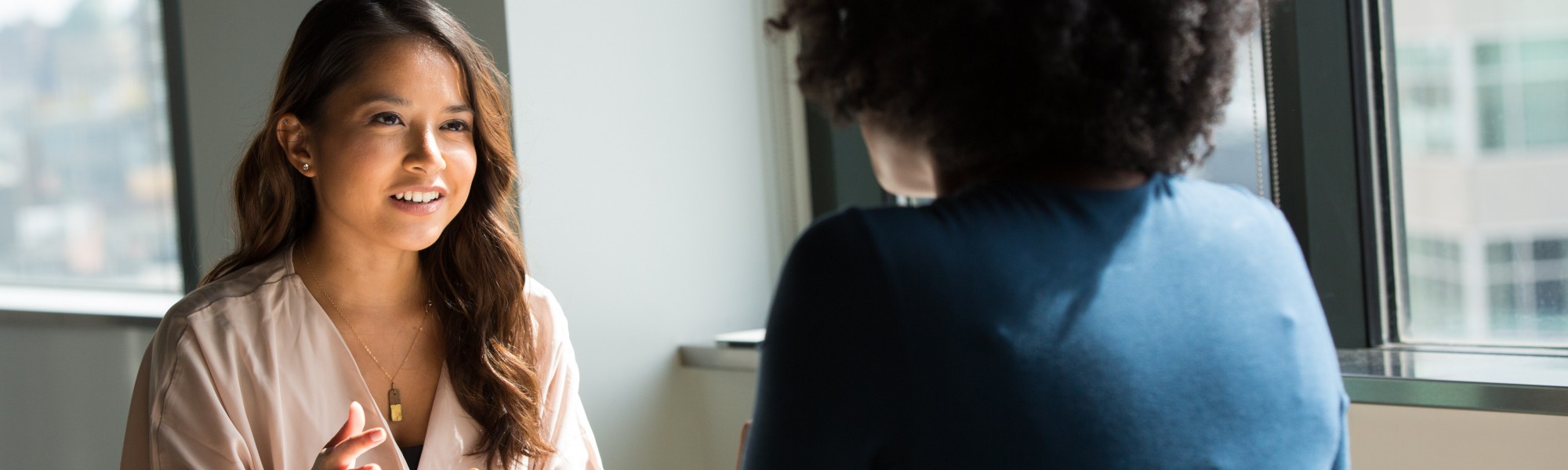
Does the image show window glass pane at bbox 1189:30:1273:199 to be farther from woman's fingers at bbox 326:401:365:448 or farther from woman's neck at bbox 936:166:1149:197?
woman's fingers at bbox 326:401:365:448

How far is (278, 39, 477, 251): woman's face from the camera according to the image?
169cm

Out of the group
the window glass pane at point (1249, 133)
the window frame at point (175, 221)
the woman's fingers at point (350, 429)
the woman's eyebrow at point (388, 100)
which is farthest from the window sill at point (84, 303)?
the window glass pane at point (1249, 133)

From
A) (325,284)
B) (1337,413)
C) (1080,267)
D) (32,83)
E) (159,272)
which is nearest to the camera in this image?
(1080,267)

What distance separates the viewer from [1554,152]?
1834 millimetres

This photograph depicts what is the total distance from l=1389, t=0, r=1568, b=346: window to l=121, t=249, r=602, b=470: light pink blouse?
4.96 feet

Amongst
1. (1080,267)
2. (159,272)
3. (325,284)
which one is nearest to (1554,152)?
(1080,267)

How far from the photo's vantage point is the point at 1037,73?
0.77m

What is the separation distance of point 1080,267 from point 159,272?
3762 mm

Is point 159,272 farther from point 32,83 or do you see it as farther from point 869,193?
point 869,193

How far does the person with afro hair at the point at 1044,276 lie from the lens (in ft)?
2.36

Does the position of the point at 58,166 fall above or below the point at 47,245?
above

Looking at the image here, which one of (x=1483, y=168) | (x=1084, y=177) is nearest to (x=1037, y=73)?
(x=1084, y=177)

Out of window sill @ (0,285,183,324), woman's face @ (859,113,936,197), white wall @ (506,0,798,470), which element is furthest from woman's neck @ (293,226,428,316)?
window sill @ (0,285,183,324)

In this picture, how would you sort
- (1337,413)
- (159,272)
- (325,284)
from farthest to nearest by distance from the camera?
(159,272) < (325,284) < (1337,413)
